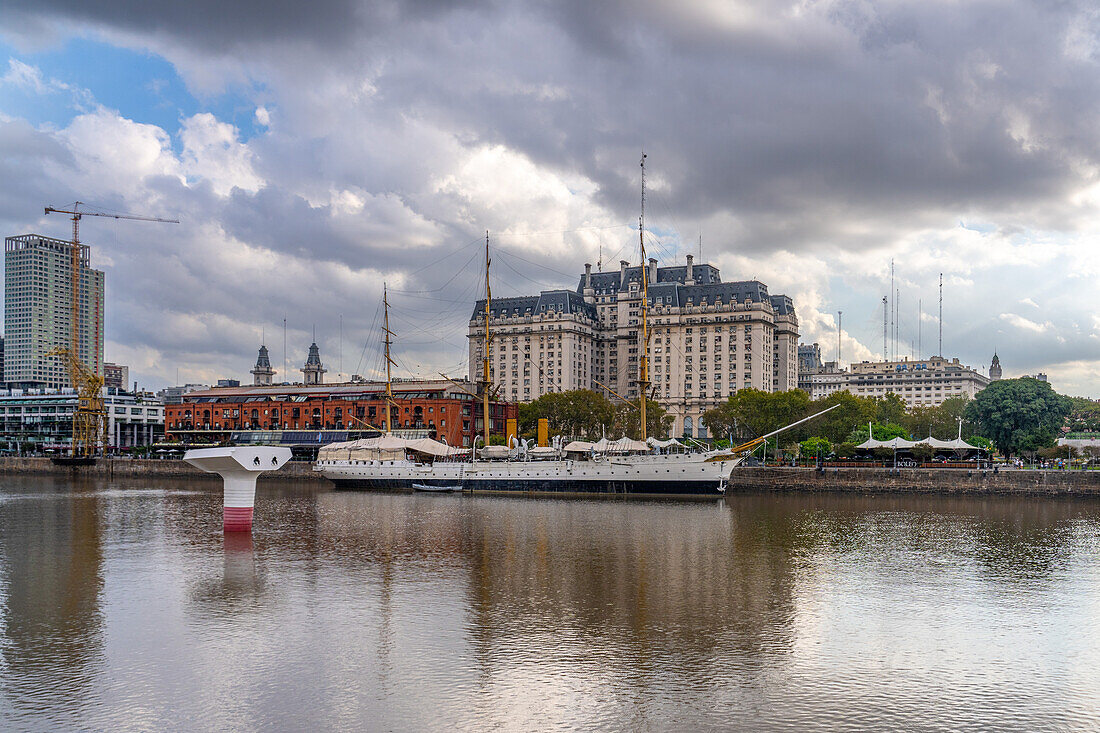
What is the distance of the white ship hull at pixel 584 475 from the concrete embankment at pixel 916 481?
8391 mm

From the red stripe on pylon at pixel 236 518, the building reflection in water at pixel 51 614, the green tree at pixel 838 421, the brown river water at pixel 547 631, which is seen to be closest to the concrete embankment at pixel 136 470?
the building reflection in water at pixel 51 614

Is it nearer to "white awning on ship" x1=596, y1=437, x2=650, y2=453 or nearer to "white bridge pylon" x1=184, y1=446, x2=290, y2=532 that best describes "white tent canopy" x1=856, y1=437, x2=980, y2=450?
"white awning on ship" x1=596, y1=437, x2=650, y2=453

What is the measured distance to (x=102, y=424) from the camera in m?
193

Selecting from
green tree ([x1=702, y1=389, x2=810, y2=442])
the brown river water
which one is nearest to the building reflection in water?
the brown river water

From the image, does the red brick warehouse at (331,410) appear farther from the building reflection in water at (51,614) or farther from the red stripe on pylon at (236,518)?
the red stripe on pylon at (236,518)

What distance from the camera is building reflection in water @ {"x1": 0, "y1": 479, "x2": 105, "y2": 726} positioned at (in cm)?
2091

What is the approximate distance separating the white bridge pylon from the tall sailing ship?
169 feet

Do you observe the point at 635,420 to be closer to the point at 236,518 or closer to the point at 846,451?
the point at 846,451

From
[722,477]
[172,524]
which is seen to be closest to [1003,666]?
[172,524]

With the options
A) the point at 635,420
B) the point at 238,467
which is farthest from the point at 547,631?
the point at 635,420

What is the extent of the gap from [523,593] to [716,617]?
25.1 ft

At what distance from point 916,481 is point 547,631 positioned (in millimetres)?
80761

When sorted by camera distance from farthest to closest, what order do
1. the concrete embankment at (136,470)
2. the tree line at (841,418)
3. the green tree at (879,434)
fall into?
1. the green tree at (879,434)
2. the concrete embankment at (136,470)
3. the tree line at (841,418)

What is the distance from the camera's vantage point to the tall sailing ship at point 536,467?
310 feet
